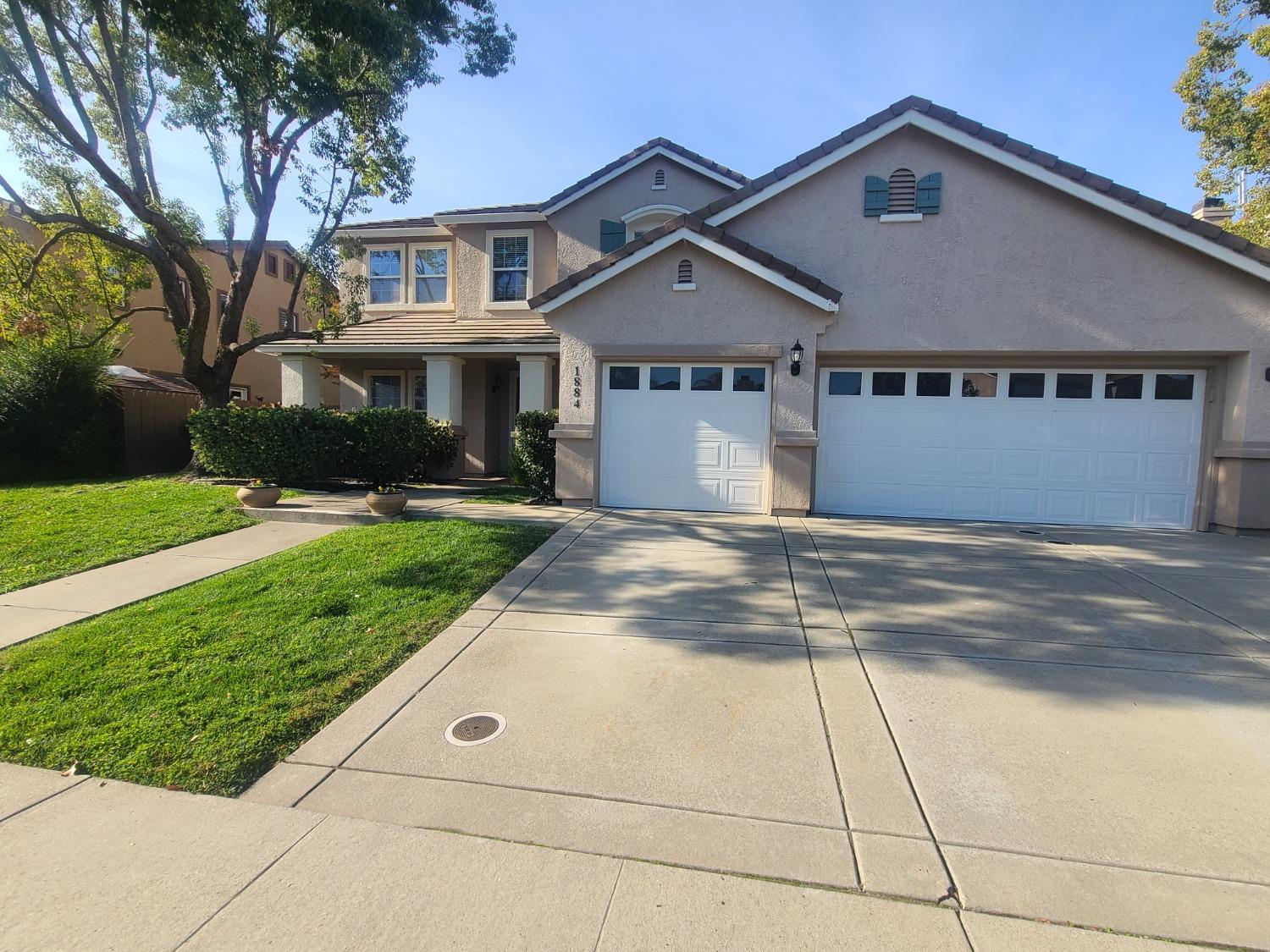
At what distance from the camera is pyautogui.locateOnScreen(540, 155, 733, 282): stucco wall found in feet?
42.5

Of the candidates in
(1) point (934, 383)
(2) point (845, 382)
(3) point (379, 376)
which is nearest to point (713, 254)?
(2) point (845, 382)

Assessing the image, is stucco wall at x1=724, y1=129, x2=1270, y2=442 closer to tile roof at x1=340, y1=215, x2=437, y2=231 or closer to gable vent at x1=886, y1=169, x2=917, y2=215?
gable vent at x1=886, y1=169, x2=917, y2=215

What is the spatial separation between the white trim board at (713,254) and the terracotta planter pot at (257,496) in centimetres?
520

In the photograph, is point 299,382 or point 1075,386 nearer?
point 1075,386

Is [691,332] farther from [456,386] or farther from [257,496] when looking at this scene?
[257,496]

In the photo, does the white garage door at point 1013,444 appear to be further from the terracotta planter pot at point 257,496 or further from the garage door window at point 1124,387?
the terracotta planter pot at point 257,496

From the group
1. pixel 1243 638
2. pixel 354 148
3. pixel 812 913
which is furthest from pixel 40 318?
pixel 1243 638

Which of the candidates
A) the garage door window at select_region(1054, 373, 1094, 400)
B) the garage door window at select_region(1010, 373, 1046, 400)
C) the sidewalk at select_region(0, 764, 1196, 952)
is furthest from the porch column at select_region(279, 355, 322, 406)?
the garage door window at select_region(1054, 373, 1094, 400)

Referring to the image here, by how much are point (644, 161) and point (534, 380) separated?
5212 millimetres

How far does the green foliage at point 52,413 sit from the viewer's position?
12945 millimetres

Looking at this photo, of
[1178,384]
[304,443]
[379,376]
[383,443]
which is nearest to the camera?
[1178,384]

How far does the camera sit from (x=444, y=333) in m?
14.0

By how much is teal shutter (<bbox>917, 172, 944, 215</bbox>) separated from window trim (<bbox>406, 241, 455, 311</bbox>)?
423 inches

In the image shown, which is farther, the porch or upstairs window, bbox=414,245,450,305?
upstairs window, bbox=414,245,450,305
